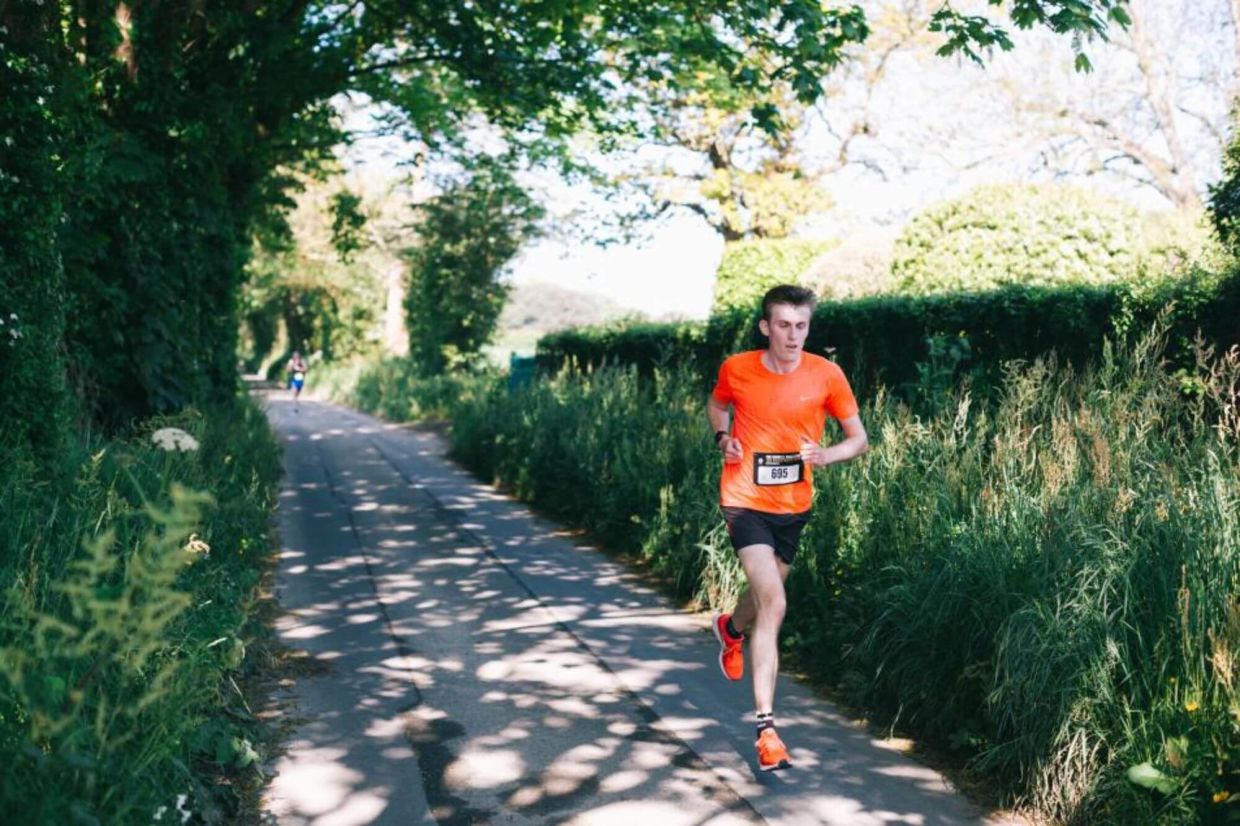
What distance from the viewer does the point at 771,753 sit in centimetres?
522

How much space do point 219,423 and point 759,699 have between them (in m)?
9.23

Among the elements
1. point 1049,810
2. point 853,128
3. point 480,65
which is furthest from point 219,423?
point 853,128

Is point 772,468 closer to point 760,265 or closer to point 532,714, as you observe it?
point 532,714

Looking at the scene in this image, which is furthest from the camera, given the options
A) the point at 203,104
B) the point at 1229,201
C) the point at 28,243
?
the point at 203,104

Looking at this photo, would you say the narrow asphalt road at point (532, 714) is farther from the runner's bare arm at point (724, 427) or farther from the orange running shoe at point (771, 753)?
the runner's bare arm at point (724, 427)

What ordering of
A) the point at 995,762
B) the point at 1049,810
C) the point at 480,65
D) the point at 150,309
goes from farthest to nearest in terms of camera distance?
the point at 480,65 < the point at 150,309 < the point at 995,762 < the point at 1049,810

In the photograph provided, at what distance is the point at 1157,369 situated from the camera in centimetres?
720

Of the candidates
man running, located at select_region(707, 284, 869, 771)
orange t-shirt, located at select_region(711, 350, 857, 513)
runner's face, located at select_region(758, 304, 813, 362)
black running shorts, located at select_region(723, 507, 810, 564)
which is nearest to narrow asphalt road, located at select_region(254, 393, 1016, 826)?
man running, located at select_region(707, 284, 869, 771)

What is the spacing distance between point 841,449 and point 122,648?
3.27 m

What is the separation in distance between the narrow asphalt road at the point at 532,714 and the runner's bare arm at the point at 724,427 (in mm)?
1411

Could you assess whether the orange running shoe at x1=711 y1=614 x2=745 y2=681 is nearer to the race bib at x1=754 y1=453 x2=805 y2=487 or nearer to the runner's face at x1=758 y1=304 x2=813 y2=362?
the race bib at x1=754 y1=453 x2=805 y2=487

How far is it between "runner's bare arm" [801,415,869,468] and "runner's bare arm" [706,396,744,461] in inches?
12.8

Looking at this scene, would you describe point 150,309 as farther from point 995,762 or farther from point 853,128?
point 853,128

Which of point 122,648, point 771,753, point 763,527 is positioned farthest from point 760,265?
point 122,648
